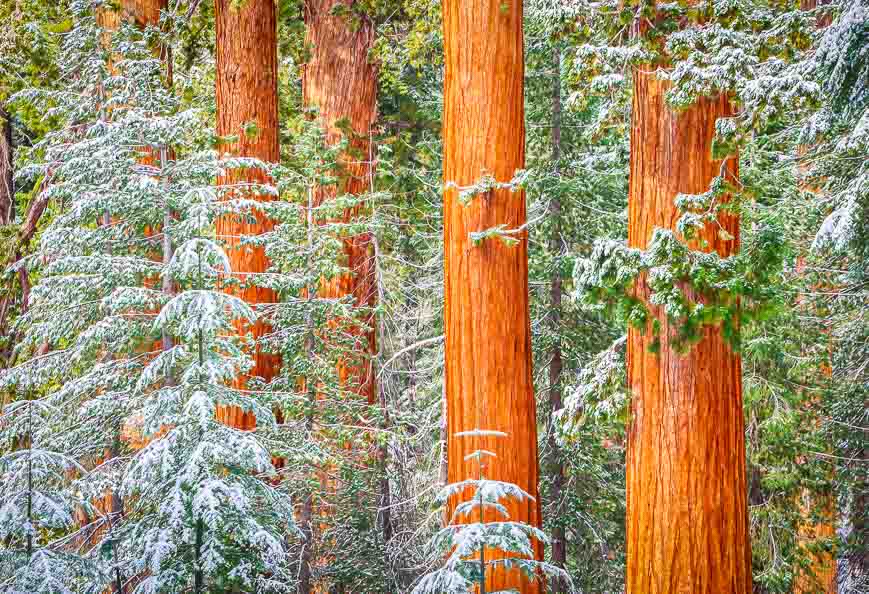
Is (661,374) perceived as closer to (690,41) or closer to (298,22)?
(690,41)

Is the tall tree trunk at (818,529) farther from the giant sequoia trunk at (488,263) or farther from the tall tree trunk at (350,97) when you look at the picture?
the giant sequoia trunk at (488,263)

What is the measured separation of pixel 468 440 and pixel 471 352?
2.22ft

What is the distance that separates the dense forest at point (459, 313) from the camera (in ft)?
16.2

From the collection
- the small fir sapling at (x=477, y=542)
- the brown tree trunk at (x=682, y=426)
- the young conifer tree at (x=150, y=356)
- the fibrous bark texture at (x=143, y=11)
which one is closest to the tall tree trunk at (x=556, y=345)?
the brown tree trunk at (x=682, y=426)

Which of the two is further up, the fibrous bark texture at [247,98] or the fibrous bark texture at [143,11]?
the fibrous bark texture at [143,11]

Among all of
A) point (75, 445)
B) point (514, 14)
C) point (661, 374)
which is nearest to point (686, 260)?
point (661, 374)

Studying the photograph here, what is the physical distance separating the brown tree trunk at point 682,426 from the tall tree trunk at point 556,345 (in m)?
4.09

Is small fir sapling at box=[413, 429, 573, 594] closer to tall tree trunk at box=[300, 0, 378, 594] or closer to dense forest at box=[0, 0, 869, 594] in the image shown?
dense forest at box=[0, 0, 869, 594]

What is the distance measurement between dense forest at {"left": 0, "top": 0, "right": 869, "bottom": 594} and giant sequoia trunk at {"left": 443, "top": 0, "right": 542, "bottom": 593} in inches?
1.0

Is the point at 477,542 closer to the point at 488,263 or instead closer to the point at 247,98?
the point at 488,263

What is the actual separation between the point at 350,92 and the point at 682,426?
703cm

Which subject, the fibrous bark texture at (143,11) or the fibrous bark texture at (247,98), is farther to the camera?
the fibrous bark texture at (143,11)

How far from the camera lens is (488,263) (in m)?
5.92

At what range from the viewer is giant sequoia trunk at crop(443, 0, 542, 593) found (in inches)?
231
